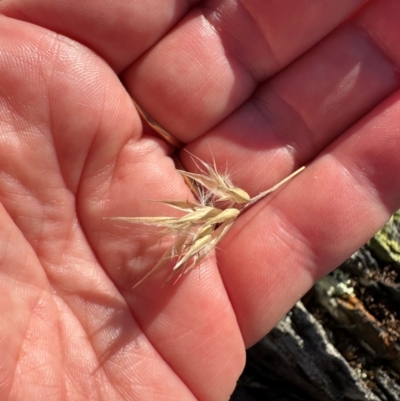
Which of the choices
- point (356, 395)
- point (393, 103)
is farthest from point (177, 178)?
point (356, 395)

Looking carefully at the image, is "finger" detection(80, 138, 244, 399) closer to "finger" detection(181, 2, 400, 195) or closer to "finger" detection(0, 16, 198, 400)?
"finger" detection(0, 16, 198, 400)

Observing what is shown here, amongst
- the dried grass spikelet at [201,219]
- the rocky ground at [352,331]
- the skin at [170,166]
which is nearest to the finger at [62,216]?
the skin at [170,166]

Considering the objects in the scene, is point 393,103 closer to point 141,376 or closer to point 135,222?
point 135,222

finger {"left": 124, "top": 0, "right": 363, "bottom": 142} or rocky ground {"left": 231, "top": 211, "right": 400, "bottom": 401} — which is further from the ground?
finger {"left": 124, "top": 0, "right": 363, "bottom": 142}

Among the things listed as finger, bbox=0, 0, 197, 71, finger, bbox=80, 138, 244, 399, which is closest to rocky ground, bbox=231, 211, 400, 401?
finger, bbox=80, 138, 244, 399

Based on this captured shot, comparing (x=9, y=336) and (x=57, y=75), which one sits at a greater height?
(x=57, y=75)
